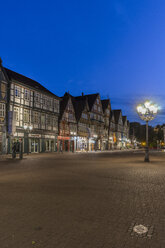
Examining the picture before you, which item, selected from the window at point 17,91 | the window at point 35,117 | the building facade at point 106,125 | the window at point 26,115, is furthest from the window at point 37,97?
the building facade at point 106,125

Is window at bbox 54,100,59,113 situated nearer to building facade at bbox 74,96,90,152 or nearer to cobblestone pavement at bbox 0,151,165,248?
building facade at bbox 74,96,90,152

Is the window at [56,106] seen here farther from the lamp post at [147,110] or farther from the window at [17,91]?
the lamp post at [147,110]

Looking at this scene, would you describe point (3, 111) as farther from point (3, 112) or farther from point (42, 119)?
point (42, 119)

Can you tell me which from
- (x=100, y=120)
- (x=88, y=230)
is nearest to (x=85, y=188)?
(x=88, y=230)

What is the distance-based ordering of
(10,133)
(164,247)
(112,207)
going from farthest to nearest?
1. (10,133)
2. (112,207)
3. (164,247)

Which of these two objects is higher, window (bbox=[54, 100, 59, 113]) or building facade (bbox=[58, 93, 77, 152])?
window (bbox=[54, 100, 59, 113])

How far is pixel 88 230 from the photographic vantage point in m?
4.31

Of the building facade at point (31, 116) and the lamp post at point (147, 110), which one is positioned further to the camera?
the building facade at point (31, 116)

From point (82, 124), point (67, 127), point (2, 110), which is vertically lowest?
point (67, 127)

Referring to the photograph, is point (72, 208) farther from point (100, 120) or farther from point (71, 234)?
point (100, 120)

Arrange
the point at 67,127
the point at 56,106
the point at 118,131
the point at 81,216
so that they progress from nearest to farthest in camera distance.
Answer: the point at 81,216, the point at 56,106, the point at 67,127, the point at 118,131

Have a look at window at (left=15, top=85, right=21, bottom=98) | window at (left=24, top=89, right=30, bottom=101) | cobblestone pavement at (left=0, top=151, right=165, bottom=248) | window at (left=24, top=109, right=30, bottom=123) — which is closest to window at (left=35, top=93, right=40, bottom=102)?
window at (left=24, top=89, right=30, bottom=101)

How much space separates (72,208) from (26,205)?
128cm

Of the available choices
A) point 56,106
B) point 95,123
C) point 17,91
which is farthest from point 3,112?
point 95,123
